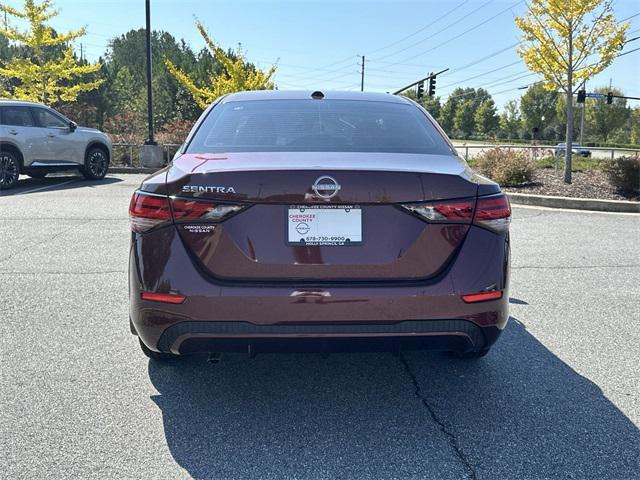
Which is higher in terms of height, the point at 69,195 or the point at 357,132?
the point at 357,132

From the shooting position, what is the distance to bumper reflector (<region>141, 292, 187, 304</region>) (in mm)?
2584

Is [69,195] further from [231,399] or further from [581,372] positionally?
[581,372]

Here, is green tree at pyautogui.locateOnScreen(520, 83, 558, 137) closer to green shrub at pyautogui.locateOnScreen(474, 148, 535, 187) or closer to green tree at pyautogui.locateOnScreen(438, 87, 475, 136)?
green tree at pyautogui.locateOnScreen(438, 87, 475, 136)

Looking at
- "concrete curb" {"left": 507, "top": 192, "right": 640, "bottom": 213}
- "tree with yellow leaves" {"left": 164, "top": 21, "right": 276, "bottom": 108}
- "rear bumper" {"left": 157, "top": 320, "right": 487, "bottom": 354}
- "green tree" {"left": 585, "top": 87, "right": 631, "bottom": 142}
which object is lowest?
"rear bumper" {"left": 157, "top": 320, "right": 487, "bottom": 354}

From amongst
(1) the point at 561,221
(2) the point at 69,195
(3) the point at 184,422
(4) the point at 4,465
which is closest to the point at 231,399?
(3) the point at 184,422

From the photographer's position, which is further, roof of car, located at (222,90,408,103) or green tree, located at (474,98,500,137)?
green tree, located at (474,98,500,137)

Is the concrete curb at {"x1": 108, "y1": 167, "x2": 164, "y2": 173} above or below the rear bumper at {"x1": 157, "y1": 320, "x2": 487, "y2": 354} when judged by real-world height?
above

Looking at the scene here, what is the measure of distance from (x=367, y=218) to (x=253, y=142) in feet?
3.02

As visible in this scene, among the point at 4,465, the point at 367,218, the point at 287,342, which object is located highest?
the point at 367,218

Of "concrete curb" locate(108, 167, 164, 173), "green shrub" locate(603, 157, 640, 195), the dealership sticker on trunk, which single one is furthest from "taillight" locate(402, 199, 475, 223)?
"concrete curb" locate(108, 167, 164, 173)

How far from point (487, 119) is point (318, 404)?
99.8m

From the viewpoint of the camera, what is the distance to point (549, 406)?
3061 millimetres

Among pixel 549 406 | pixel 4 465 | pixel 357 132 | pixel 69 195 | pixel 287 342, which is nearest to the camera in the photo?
pixel 4 465

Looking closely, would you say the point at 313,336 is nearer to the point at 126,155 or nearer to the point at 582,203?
the point at 582,203
